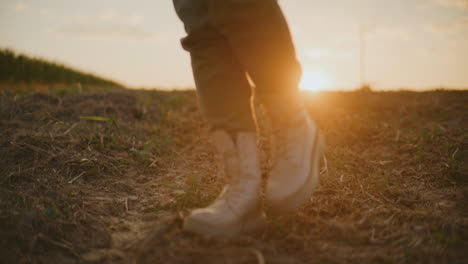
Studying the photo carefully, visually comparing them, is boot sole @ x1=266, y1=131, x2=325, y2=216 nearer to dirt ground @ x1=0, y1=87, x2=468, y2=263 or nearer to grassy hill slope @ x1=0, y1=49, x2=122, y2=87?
dirt ground @ x1=0, y1=87, x2=468, y2=263

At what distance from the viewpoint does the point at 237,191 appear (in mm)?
1127

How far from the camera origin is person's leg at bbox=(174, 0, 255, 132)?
3.65 feet

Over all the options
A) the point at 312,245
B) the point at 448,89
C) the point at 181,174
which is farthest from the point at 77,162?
the point at 448,89

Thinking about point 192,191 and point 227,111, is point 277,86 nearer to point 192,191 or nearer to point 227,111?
point 227,111

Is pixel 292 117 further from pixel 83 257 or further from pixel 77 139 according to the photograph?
pixel 77 139

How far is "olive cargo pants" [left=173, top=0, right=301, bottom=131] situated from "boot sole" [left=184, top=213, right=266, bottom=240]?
345 millimetres

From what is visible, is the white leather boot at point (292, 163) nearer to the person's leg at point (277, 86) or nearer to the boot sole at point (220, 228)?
the person's leg at point (277, 86)

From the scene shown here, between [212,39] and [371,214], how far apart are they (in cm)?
93

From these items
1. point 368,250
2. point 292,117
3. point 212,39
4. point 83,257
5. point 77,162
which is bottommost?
point 368,250

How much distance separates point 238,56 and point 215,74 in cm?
11

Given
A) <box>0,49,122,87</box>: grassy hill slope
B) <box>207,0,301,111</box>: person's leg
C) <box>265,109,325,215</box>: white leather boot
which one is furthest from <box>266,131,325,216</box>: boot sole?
<box>0,49,122,87</box>: grassy hill slope

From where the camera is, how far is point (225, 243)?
102cm

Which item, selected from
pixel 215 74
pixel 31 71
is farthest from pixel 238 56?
pixel 31 71

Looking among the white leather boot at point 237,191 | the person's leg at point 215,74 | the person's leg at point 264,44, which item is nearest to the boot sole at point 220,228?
the white leather boot at point 237,191
